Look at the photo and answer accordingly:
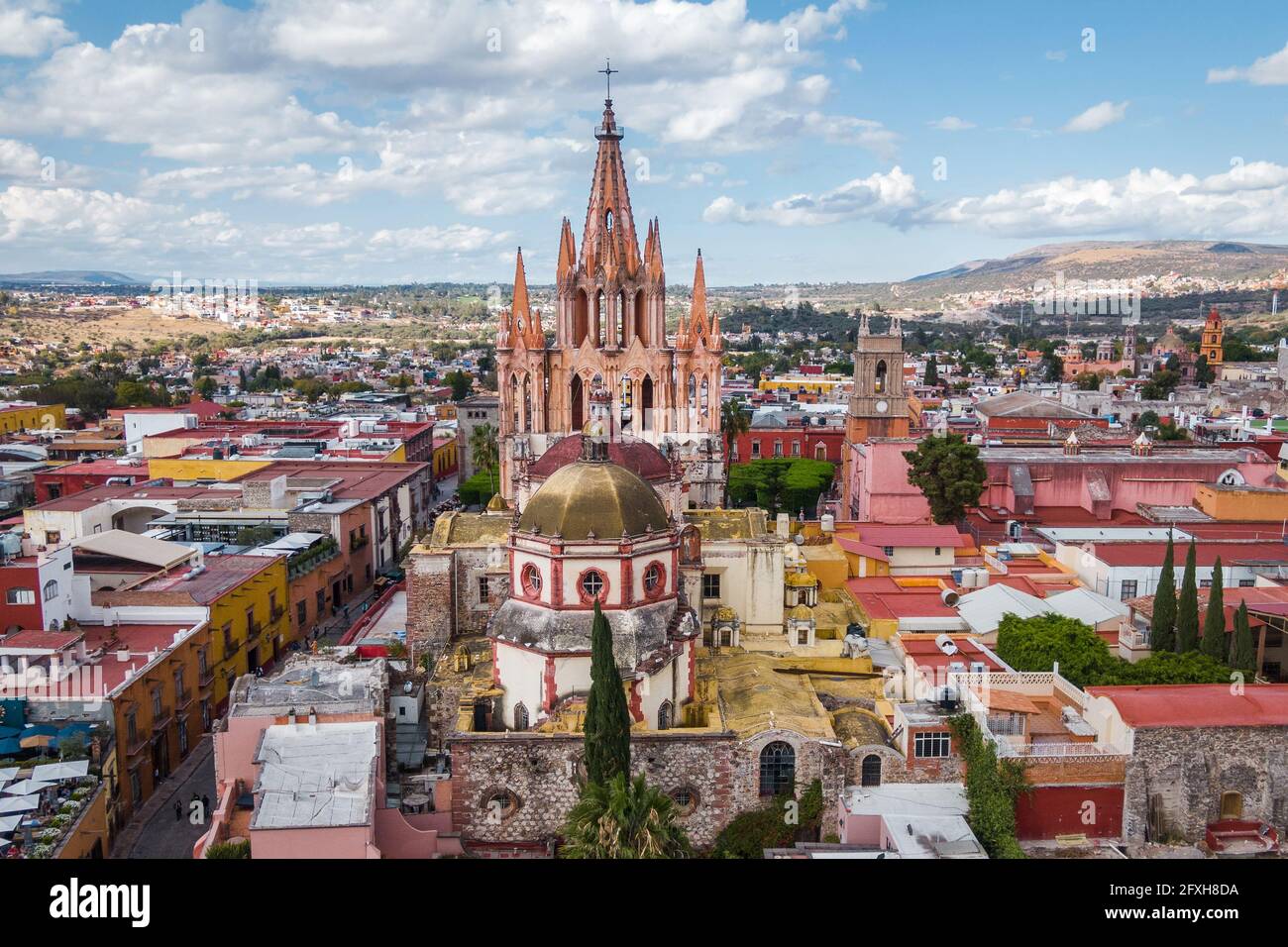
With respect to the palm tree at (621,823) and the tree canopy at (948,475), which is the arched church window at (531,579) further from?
the tree canopy at (948,475)

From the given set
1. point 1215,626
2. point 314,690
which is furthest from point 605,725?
point 1215,626

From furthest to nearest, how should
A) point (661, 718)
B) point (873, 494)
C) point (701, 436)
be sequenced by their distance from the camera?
1. point (873, 494)
2. point (701, 436)
3. point (661, 718)

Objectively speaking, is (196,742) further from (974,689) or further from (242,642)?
(974,689)

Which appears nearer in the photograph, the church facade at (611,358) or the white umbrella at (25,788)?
the white umbrella at (25,788)

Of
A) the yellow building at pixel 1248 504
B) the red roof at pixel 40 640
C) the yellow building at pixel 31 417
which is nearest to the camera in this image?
the red roof at pixel 40 640
